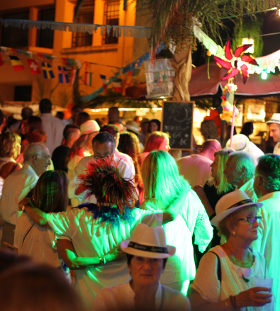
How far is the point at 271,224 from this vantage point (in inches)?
173

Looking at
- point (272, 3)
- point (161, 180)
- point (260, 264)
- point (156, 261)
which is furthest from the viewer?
point (272, 3)

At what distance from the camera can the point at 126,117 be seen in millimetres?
18609

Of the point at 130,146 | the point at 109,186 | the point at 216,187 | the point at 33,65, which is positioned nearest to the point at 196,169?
the point at 130,146

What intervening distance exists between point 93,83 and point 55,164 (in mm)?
14825

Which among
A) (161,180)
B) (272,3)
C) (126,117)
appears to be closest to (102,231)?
(161,180)

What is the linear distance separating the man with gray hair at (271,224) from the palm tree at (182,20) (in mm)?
5146

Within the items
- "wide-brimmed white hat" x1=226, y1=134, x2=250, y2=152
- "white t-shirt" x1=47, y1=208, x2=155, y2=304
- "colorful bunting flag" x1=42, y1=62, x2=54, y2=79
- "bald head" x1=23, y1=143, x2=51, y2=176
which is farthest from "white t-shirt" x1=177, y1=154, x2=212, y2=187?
"colorful bunting flag" x1=42, y1=62, x2=54, y2=79

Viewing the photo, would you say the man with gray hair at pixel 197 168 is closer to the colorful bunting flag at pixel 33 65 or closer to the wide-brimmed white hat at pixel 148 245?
the wide-brimmed white hat at pixel 148 245

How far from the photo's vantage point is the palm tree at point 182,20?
909cm

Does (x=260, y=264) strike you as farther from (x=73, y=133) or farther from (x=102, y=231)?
(x=73, y=133)

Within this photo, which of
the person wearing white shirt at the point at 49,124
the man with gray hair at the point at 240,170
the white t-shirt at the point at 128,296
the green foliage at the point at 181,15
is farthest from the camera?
the person wearing white shirt at the point at 49,124

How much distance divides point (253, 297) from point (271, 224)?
A: 119 cm

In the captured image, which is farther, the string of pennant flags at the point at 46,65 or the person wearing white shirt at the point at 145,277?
the string of pennant flags at the point at 46,65

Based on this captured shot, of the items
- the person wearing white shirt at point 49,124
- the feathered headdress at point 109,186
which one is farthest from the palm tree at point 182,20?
the feathered headdress at point 109,186
